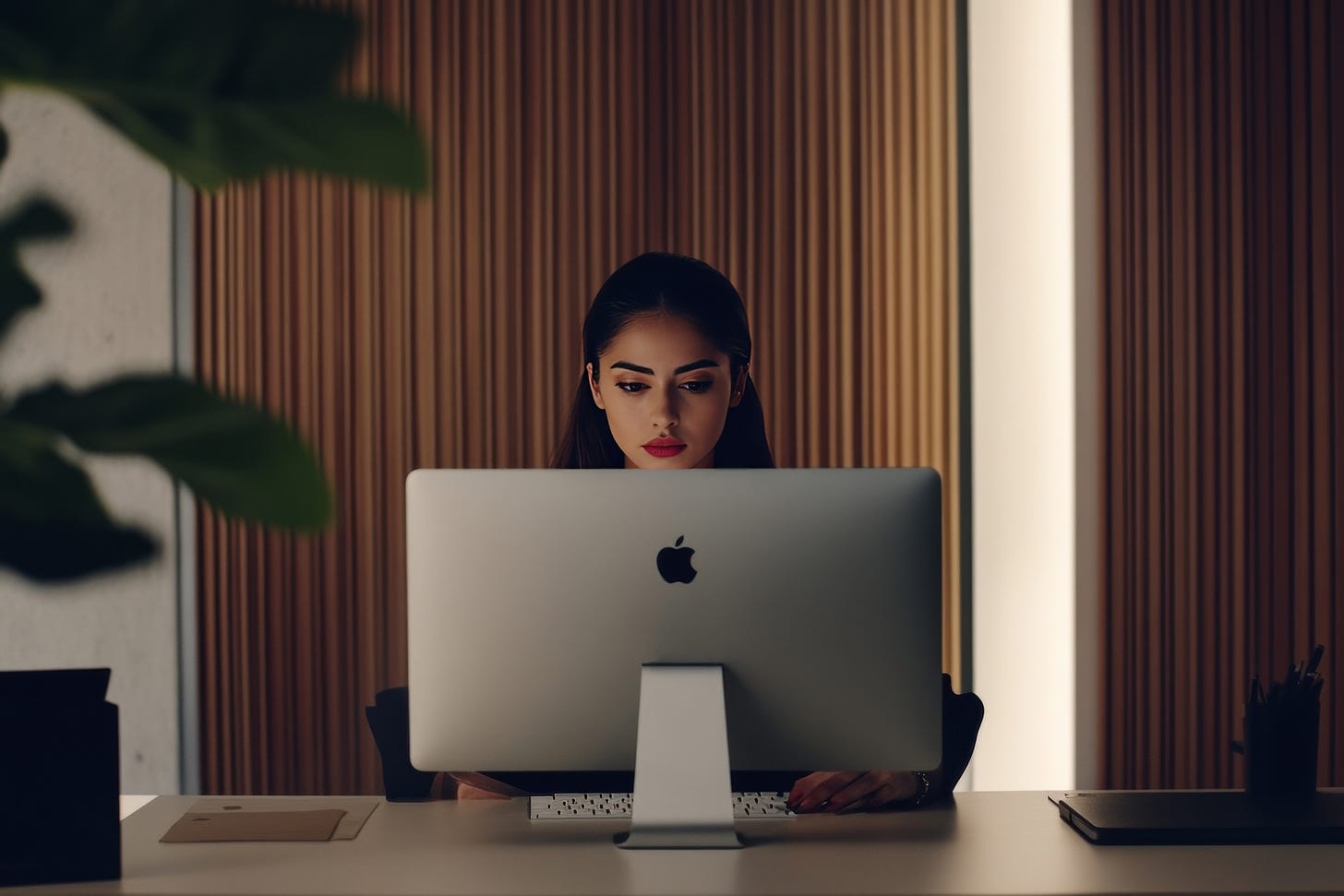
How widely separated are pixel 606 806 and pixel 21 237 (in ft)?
4.54

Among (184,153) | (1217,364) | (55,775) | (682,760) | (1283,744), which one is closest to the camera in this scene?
(184,153)

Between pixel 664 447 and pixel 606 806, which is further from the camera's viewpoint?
pixel 664 447

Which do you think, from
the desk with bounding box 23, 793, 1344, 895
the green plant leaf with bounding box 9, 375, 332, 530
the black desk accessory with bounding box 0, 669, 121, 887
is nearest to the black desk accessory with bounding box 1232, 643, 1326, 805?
the desk with bounding box 23, 793, 1344, 895

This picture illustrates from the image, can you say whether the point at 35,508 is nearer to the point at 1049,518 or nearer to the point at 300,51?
the point at 300,51

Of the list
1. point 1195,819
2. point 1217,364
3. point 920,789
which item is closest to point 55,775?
point 920,789

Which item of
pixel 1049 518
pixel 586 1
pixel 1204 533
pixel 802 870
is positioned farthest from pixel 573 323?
pixel 802 870

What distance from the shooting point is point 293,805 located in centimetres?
165

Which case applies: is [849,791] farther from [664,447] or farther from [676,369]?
[676,369]

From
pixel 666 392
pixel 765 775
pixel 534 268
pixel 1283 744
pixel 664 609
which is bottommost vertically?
pixel 765 775

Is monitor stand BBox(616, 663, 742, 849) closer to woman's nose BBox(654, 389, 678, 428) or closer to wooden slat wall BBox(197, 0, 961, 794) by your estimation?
woman's nose BBox(654, 389, 678, 428)

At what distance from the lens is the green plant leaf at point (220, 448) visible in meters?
0.29

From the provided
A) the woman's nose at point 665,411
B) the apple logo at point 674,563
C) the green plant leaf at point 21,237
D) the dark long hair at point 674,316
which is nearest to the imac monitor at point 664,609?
the apple logo at point 674,563

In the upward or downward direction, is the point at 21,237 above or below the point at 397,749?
above

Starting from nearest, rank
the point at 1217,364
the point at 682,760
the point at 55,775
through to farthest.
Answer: the point at 55,775 < the point at 682,760 < the point at 1217,364
